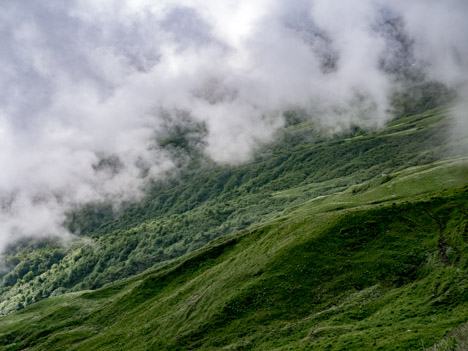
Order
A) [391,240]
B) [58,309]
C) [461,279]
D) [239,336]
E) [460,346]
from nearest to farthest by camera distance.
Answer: [460,346], [461,279], [239,336], [391,240], [58,309]

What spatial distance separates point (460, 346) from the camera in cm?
3312

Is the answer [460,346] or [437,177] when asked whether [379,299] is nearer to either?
[460,346]

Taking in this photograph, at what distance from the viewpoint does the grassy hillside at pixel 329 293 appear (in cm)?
5081

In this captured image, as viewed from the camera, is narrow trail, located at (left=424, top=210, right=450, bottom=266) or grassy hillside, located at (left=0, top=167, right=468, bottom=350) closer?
grassy hillside, located at (left=0, top=167, right=468, bottom=350)

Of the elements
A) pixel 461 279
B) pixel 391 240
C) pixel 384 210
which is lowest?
pixel 461 279

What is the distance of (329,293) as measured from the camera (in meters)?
67.4

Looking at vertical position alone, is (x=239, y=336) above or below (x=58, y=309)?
below

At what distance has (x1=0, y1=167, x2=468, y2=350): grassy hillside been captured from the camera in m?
50.8

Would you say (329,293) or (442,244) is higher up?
(442,244)

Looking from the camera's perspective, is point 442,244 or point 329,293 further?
point 442,244

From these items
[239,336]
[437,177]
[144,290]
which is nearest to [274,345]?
[239,336]

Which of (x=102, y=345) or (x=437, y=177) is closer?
(x=102, y=345)

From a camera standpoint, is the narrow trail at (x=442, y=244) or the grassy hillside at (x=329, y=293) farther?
the narrow trail at (x=442, y=244)

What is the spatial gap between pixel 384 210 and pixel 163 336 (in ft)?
201
